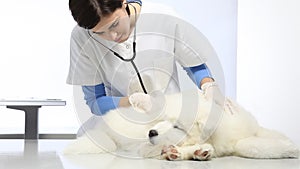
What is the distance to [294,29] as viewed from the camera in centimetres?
204

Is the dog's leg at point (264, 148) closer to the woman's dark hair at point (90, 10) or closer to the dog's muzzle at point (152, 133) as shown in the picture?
the dog's muzzle at point (152, 133)

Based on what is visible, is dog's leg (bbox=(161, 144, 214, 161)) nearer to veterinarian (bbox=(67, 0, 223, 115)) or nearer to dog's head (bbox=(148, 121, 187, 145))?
dog's head (bbox=(148, 121, 187, 145))

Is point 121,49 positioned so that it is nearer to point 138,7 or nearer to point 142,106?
point 138,7

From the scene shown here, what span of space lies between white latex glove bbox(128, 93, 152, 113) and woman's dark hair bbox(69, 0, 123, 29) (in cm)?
23

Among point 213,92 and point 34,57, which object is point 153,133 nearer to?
point 213,92

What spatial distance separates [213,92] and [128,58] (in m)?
0.31

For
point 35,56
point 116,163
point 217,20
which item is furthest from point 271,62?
point 35,56

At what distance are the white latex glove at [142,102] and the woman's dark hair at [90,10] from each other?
230 mm

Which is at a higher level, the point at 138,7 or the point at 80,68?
the point at 138,7

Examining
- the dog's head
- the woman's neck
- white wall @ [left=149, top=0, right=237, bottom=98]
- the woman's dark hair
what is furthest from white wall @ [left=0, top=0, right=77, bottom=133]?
A: the dog's head

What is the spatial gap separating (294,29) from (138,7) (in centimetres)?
97

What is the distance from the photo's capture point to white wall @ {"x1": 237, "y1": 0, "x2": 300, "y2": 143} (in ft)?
→ 6.66

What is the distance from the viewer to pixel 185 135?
1062mm

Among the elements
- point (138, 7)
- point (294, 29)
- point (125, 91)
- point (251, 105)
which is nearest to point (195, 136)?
point (125, 91)
